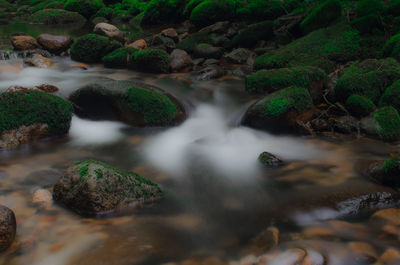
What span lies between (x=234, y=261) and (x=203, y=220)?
2.38 ft

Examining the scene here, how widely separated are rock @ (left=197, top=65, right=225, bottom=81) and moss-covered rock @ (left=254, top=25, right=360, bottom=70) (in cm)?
98

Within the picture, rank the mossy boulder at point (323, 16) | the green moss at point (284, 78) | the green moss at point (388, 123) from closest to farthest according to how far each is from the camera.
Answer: the green moss at point (388, 123)
the green moss at point (284, 78)
the mossy boulder at point (323, 16)

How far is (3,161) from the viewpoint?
14.9 feet

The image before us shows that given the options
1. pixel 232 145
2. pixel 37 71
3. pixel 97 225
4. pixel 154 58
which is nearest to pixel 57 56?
pixel 37 71

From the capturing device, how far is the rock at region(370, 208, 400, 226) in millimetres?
3225

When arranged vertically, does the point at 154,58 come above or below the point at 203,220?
above

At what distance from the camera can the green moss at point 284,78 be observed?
21.7ft

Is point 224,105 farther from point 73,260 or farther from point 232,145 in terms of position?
point 73,260

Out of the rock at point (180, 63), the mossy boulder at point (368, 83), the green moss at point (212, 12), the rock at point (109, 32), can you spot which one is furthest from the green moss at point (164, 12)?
the mossy boulder at point (368, 83)

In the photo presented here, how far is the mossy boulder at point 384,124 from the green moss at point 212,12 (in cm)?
998

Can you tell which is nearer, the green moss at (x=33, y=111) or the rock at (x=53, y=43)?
the green moss at (x=33, y=111)

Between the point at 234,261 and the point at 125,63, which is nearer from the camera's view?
the point at 234,261

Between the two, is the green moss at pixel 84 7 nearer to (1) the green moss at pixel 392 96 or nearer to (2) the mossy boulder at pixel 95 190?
(1) the green moss at pixel 392 96

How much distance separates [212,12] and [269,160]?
1128cm
